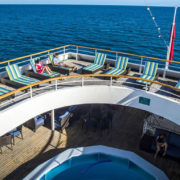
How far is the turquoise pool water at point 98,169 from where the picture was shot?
10.5m

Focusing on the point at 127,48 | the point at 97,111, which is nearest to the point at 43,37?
the point at 127,48

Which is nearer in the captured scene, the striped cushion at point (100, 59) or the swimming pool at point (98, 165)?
the swimming pool at point (98, 165)

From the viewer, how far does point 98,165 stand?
440 inches

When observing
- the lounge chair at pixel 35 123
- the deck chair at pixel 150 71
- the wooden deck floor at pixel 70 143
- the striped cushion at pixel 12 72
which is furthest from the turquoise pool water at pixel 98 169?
the striped cushion at pixel 12 72

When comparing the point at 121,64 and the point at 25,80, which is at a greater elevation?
the point at 121,64

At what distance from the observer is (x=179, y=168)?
410 inches

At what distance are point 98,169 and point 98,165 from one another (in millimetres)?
189

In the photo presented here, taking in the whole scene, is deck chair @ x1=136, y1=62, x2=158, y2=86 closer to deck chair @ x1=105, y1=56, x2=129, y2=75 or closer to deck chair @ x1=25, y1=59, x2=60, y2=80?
deck chair @ x1=105, y1=56, x2=129, y2=75

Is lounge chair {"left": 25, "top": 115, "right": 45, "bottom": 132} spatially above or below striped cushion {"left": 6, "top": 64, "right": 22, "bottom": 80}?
below

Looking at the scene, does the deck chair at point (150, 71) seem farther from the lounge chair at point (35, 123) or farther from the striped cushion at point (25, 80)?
the lounge chair at point (35, 123)

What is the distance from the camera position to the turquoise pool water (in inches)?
412

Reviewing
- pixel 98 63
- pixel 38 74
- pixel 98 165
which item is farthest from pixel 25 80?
pixel 98 165

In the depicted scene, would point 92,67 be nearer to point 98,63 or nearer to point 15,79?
point 98,63

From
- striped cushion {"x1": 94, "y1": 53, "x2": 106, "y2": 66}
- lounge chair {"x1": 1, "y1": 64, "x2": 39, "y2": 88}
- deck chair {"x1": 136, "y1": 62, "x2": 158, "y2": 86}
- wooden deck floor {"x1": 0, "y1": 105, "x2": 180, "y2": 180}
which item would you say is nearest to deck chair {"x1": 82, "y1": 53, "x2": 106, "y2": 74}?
striped cushion {"x1": 94, "y1": 53, "x2": 106, "y2": 66}
